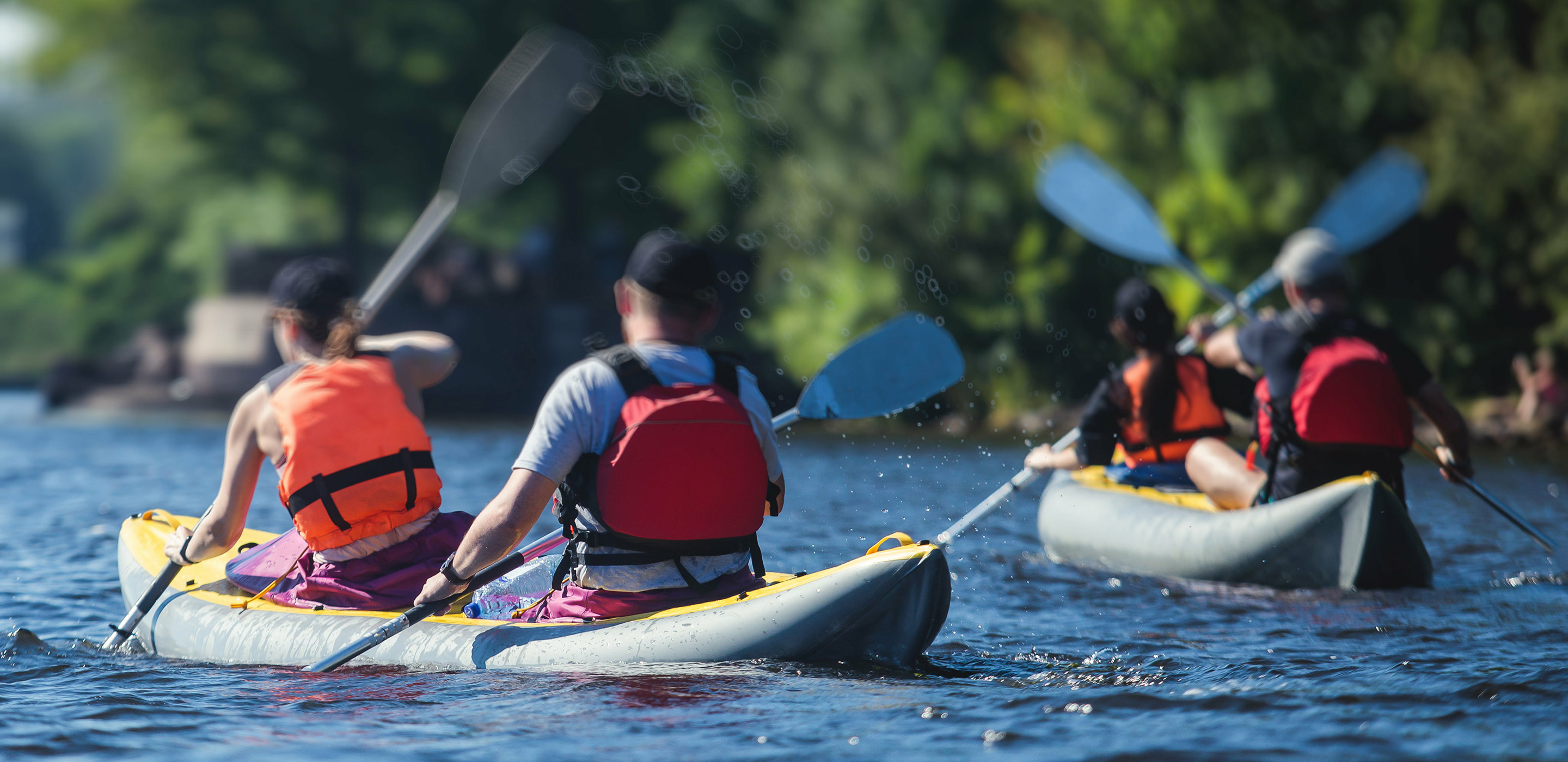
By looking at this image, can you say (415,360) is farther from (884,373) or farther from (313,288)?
(884,373)

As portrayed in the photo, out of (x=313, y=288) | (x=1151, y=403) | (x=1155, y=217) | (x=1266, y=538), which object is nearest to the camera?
(x=313, y=288)

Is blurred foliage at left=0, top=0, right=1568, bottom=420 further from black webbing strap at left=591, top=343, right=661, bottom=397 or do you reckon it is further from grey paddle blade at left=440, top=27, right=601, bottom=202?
black webbing strap at left=591, top=343, right=661, bottom=397

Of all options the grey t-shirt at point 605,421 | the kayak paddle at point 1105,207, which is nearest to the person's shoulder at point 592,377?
the grey t-shirt at point 605,421

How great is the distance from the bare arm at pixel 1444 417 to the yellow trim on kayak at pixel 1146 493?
912 mm

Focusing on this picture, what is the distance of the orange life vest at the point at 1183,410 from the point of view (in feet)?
21.3

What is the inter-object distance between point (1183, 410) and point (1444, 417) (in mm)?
1328

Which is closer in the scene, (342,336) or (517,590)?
(342,336)

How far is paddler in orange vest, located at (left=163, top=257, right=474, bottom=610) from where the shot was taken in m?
4.19

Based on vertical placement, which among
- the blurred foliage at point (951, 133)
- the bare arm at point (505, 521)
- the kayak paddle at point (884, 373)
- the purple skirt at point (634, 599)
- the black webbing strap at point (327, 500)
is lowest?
the purple skirt at point (634, 599)

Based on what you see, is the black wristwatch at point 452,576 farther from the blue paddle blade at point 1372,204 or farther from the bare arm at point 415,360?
the blue paddle blade at point 1372,204

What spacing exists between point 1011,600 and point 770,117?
15109 millimetres

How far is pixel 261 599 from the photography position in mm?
4668

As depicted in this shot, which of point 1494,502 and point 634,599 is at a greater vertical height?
point 1494,502

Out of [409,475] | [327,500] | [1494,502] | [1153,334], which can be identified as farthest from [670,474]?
[1494,502]
